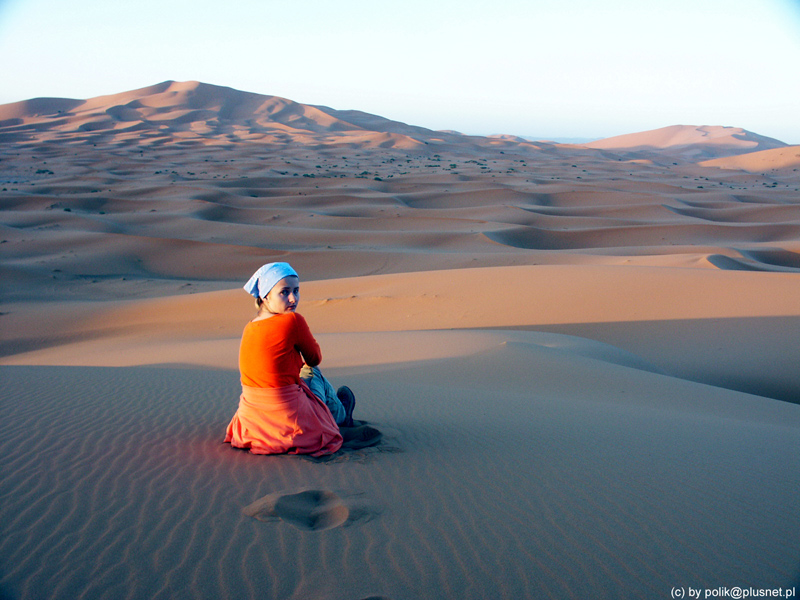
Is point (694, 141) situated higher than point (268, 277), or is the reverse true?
point (694, 141)

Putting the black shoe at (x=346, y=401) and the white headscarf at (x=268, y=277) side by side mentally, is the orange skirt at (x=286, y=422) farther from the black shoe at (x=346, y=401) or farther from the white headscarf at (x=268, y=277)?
the white headscarf at (x=268, y=277)

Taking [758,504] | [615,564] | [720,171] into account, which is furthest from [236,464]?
[720,171]

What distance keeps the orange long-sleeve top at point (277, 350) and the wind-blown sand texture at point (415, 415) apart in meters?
0.58

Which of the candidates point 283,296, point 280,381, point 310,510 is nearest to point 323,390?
point 280,381

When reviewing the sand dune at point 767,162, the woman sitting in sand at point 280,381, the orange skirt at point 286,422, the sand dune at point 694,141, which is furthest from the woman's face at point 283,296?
the sand dune at point 694,141

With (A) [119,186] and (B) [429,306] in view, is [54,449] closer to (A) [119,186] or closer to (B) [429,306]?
(B) [429,306]

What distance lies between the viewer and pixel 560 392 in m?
6.51

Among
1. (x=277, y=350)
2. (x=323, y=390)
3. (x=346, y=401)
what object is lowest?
(x=346, y=401)

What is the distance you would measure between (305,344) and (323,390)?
1.98 ft

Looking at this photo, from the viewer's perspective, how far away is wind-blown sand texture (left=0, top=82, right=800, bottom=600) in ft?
8.95

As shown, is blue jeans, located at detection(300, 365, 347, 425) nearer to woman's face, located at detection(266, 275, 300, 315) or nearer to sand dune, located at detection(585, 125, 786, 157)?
woman's face, located at detection(266, 275, 300, 315)

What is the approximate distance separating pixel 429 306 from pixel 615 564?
8845mm

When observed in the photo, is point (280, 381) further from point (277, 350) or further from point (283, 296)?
point (283, 296)

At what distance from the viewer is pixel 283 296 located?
350 cm
